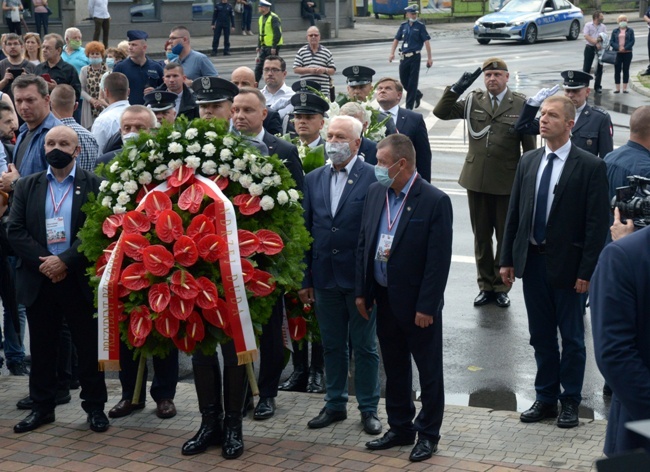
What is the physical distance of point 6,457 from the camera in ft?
23.1

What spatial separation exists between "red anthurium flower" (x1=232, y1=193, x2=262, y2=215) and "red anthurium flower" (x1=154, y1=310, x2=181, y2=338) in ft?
2.66

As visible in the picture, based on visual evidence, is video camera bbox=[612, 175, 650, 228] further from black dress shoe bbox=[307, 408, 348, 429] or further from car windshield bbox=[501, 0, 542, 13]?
car windshield bbox=[501, 0, 542, 13]

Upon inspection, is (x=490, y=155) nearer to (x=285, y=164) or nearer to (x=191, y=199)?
(x=285, y=164)

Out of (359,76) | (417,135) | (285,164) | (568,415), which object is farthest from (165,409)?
(359,76)

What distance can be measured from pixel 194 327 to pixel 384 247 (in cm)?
132

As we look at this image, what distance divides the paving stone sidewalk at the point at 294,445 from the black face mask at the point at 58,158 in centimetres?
184

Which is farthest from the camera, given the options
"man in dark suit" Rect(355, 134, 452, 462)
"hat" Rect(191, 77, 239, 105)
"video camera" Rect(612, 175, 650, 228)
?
"hat" Rect(191, 77, 239, 105)

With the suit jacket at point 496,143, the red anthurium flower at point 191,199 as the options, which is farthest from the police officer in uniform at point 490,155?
the red anthurium flower at point 191,199

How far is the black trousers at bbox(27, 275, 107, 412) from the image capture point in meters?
7.54

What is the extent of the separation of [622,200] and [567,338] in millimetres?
2235

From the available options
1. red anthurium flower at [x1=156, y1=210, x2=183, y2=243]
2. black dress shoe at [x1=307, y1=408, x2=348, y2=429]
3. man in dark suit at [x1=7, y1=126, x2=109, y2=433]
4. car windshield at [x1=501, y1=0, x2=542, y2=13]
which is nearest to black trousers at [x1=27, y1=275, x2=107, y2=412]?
man in dark suit at [x1=7, y1=126, x2=109, y2=433]

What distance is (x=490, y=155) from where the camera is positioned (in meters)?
10.7

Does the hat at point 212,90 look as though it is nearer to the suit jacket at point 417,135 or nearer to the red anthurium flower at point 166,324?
the red anthurium flower at point 166,324

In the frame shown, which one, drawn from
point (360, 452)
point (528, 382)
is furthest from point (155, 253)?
point (528, 382)
